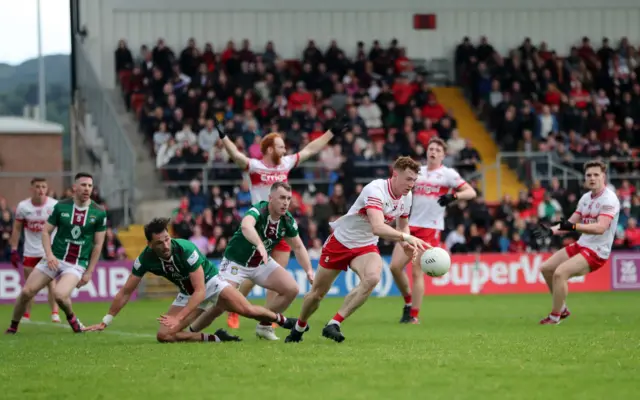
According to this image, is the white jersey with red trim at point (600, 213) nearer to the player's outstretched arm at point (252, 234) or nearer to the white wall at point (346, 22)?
the player's outstretched arm at point (252, 234)

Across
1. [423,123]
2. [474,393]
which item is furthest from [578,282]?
[474,393]

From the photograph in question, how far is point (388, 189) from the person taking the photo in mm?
12305

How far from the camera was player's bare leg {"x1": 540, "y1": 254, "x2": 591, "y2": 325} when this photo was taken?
49.6ft

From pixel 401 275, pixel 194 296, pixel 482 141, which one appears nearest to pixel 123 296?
pixel 194 296

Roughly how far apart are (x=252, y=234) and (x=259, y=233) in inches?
34.8

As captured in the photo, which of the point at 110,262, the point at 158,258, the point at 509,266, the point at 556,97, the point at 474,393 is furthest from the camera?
the point at 556,97

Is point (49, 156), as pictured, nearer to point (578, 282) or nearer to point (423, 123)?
point (423, 123)

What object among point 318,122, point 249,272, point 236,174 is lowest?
point 249,272

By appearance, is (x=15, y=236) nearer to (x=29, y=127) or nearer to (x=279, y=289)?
(x=279, y=289)

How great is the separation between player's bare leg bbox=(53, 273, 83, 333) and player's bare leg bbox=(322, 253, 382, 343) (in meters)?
4.23

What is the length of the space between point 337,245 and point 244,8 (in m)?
23.5

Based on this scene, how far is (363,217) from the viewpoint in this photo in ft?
40.8

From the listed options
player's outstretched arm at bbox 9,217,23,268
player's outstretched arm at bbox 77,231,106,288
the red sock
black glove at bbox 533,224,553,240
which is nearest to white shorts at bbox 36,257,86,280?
player's outstretched arm at bbox 77,231,106,288

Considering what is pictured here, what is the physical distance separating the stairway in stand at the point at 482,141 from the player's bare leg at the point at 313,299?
1746 centimetres
